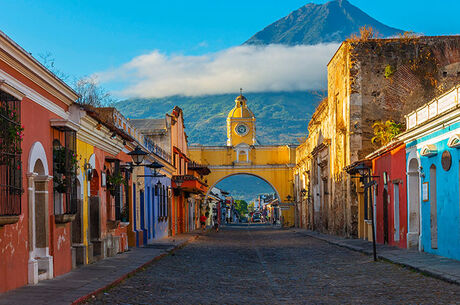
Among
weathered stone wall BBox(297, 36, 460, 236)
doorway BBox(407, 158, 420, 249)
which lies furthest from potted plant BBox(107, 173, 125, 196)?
weathered stone wall BBox(297, 36, 460, 236)

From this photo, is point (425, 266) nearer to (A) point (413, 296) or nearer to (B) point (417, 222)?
(A) point (413, 296)

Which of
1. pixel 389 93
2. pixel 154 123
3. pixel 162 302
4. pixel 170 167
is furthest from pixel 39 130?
pixel 154 123

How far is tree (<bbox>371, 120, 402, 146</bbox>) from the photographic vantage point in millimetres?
27766

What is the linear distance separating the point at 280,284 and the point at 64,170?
15.2ft

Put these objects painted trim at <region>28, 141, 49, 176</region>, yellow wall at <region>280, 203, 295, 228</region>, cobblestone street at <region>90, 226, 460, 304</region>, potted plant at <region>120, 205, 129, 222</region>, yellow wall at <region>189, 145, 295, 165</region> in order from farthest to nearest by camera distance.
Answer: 1. yellow wall at <region>189, 145, 295, 165</region>
2. yellow wall at <region>280, 203, 295, 228</region>
3. potted plant at <region>120, 205, 129, 222</region>
4. painted trim at <region>28, 141, 49, 176</region>
5. cobblestone street at <region>90, 226, 460, 304</region>

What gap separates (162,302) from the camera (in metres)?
9.44

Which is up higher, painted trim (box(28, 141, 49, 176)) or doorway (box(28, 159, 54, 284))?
painted trim (box(28, 141, 49, 176))

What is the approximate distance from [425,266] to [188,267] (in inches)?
211

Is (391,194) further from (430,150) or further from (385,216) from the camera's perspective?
(430,150)

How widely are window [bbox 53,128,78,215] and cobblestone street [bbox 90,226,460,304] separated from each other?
2.00 m

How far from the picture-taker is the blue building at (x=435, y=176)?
14898 millimetres

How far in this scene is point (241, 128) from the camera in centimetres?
7744

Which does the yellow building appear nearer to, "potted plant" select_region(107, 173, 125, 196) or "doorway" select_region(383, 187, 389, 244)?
"doorway" select_region(383, 187, 389, 244)

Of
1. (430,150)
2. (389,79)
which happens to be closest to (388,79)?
(389,79)
